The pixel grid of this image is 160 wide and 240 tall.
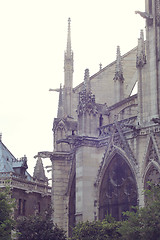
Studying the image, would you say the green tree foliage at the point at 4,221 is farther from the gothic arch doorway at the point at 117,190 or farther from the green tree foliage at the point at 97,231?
the gothic arch doorway at the point at 117,190

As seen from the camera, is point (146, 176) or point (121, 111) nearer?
point (146, 176)

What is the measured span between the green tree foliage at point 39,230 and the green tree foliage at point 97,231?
10.6 ft

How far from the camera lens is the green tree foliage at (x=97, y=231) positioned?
2795 centimetres

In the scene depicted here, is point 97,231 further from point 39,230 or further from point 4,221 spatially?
point 39,230

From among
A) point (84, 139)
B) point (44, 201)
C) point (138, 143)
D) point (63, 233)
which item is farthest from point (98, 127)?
point (44, 201)

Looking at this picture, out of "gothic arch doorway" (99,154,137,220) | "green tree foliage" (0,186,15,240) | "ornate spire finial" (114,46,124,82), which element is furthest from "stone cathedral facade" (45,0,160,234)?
"green tree foliage" (0,186,15,240)

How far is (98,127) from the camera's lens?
111ft

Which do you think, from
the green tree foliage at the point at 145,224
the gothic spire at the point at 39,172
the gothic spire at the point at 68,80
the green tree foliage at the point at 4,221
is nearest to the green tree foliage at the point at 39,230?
the green tree foliage at the point at 4,221

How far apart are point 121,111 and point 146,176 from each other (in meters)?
7.97

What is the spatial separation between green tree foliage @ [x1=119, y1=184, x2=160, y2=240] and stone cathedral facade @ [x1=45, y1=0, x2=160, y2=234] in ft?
13.7

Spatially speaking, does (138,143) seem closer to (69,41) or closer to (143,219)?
(143,219)

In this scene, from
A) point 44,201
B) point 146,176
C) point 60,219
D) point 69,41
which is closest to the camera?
point 146,176

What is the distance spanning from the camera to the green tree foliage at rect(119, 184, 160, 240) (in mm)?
23922

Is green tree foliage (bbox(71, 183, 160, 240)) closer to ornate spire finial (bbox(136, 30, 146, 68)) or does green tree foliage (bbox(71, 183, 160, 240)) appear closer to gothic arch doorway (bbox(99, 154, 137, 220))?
gothic arch doorway (bbox(99, 154, 137, 220))
